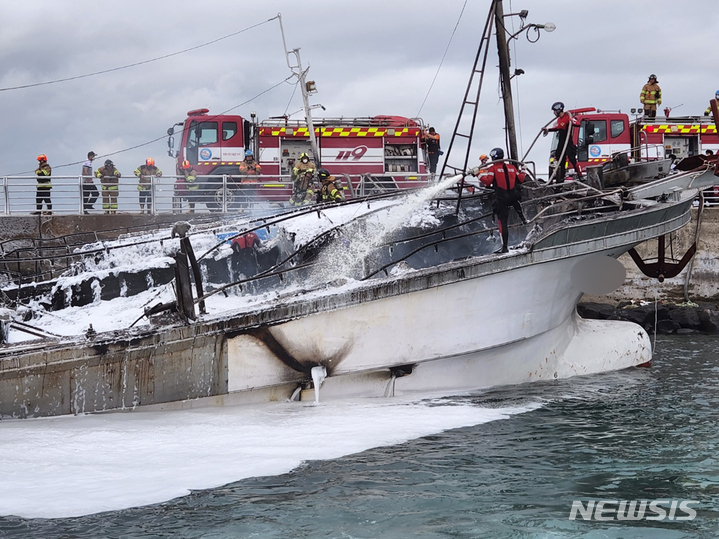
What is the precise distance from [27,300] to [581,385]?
277 inches

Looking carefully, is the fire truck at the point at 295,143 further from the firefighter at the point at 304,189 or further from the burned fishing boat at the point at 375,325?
the burned fishing boat at the point at 375,325

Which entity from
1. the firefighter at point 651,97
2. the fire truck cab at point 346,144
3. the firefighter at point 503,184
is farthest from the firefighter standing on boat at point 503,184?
the firefighter at point 651,97

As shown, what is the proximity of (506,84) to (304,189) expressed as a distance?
15.8 feet

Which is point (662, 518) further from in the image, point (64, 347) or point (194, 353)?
point (64, 347)

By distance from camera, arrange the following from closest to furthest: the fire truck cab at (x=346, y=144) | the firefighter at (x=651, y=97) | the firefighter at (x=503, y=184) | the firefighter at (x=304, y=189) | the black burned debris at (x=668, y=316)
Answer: the firefighter at (x=503, y=184) → the black burned debris at (x=668, y=316) → the firefighter at (x=304, y=189) → the fire truck cab at (x=346, y=144) → the firefighter at (x=651, y=97)

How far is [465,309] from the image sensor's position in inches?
291

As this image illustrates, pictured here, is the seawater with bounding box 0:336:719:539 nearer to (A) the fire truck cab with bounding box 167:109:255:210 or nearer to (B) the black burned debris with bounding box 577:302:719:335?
(B) the black burned debris with bounding box 577:302:719:335

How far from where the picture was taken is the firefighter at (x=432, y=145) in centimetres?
1970

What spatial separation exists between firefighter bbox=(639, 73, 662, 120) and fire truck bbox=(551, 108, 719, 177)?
30 cm

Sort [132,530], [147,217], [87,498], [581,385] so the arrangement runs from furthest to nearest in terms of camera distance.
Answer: [147,217], [581,385], [87,498], [132,530]

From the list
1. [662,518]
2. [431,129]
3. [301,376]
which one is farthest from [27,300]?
[431,129]

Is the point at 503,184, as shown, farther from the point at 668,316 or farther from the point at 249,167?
the point at 249,167

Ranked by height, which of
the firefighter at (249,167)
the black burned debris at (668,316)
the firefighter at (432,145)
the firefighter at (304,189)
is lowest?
the black burned debris at (668,316)

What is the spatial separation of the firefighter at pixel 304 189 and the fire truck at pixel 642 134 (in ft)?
26.6
